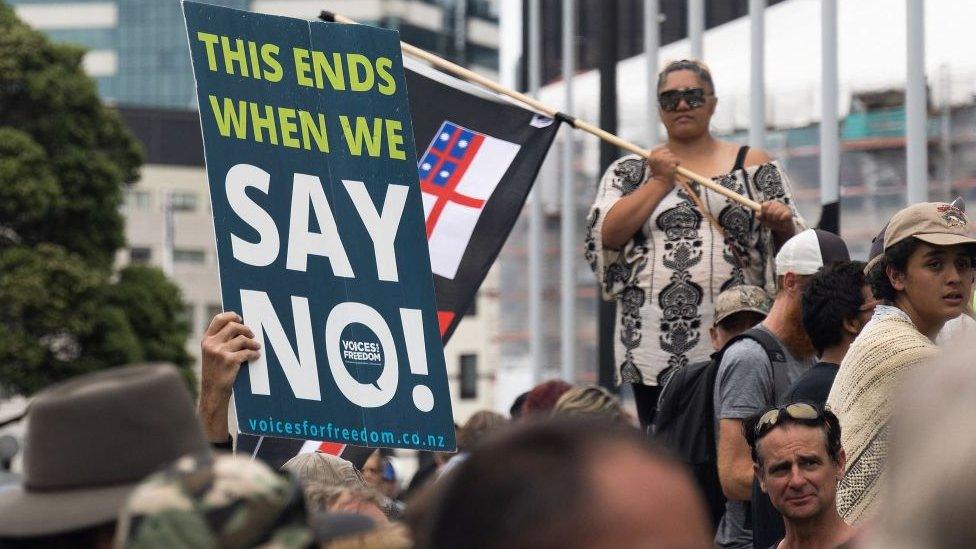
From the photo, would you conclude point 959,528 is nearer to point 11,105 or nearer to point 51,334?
point 51,334

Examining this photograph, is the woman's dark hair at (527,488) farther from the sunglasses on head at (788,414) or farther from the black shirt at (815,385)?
the black shirt at (815,385)

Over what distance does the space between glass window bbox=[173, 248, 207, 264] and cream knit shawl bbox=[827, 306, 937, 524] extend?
226 ft

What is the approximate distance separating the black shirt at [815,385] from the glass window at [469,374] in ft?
206

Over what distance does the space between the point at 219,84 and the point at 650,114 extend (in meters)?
9.49

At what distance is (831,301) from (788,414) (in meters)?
0.79

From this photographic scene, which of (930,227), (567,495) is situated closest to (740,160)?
(930,227)

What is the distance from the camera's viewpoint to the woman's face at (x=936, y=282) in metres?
5.12

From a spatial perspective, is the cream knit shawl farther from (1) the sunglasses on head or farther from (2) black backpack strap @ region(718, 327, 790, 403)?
(2) black backpack strap @ region(718, 327, 790, 403)

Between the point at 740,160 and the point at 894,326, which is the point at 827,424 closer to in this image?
the point at 894,326

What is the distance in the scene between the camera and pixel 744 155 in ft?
22.8

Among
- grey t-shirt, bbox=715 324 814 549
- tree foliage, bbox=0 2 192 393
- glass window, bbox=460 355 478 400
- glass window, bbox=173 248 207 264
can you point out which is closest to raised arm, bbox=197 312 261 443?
grey t-shirt, bbox=715 324 814 549

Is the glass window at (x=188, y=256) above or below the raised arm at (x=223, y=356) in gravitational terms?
below

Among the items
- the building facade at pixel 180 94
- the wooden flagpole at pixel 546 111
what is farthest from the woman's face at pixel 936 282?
the building facade at pixel 180 94

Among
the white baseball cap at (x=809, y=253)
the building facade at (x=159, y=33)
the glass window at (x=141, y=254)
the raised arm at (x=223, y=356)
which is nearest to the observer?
the raised arm at (x=223, y=356)
